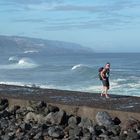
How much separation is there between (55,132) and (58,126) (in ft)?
1.58

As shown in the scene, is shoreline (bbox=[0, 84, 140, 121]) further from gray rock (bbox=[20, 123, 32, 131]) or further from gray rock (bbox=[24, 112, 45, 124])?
gray rock (bbox=[20, 123, 32, 131])

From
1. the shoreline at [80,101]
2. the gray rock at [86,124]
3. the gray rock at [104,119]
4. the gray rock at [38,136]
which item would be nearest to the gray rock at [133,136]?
the shoreline at [80,101]

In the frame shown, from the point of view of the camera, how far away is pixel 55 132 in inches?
352

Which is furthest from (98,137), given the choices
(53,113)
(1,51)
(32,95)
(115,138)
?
(1,51)

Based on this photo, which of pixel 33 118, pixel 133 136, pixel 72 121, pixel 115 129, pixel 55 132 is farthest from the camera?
pixel 33 118

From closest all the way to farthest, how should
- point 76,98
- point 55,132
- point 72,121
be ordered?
1. point 55,132
2. point 72,121
3. point 76,98

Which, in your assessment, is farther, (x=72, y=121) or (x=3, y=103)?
(x=3, y=103)

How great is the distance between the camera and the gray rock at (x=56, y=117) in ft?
31.8

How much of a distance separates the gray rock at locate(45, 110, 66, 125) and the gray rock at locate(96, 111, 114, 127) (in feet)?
2.40

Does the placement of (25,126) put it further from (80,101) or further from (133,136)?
(133,136)

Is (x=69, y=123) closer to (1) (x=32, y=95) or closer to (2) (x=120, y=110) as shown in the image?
(2) (x=120, y=110)

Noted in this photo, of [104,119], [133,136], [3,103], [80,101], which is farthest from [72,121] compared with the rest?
[3,103]

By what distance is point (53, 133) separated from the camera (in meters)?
8.93

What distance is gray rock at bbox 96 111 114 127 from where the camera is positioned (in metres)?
9.06
